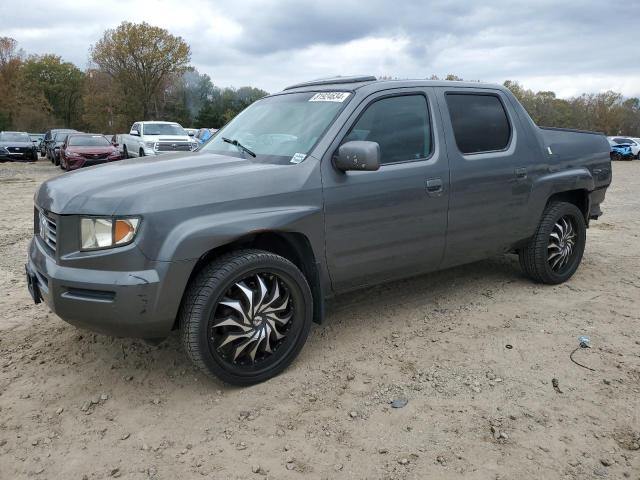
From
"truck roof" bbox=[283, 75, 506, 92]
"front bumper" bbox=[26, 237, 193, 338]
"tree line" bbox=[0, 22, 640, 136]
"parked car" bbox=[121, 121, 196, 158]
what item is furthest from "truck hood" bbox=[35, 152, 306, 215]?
"tree line" bbox=[0, 22, 640, 136]

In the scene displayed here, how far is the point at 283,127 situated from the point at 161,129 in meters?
16.4

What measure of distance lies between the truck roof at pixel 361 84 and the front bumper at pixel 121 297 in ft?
6.04

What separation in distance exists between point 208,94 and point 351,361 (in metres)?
67.0

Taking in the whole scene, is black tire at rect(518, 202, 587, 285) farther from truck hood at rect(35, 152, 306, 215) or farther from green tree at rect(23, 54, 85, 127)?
green tree at rect(23, 54, 85, 127)

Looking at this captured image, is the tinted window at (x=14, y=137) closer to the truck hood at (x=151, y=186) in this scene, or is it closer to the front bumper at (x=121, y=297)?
the truck hood at (x=151, y=186)

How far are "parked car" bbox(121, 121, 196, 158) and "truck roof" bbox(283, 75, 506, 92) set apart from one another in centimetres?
1386

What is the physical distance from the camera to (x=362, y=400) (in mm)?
3117

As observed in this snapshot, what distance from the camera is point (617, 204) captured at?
36.8 feet

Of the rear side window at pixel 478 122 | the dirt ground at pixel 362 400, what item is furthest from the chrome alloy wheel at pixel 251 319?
the rear side window at pixel 478 122

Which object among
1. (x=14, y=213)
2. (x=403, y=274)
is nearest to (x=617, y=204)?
(x=403, y=274)

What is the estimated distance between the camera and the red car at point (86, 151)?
1795cm

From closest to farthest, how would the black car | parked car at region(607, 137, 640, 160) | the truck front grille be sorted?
the truck front grille < the black car < parked car at region(607, 137, 640, 160)

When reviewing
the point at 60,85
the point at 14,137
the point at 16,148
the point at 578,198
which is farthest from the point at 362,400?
the point at 60,85

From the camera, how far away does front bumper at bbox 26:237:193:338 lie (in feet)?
9.30
